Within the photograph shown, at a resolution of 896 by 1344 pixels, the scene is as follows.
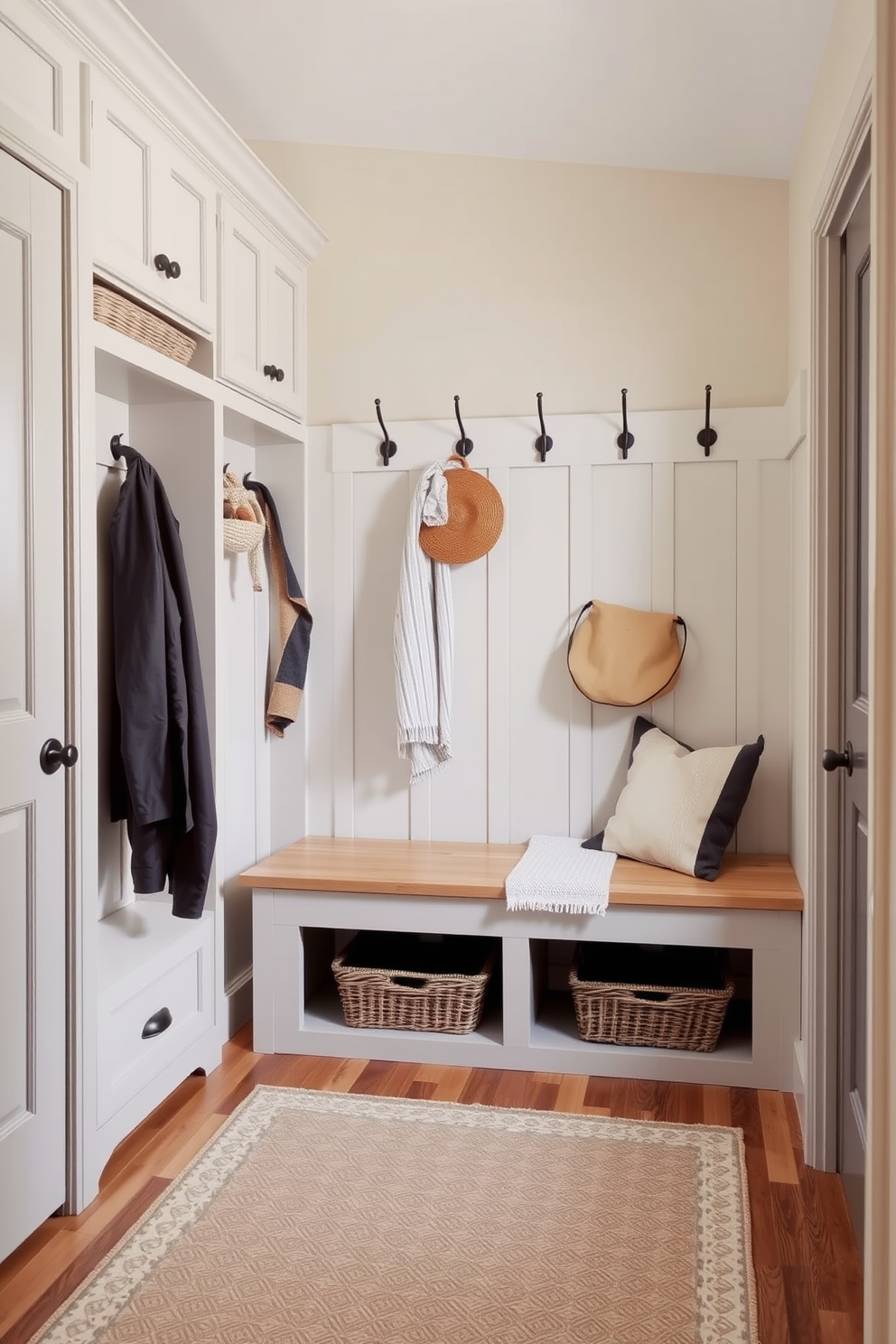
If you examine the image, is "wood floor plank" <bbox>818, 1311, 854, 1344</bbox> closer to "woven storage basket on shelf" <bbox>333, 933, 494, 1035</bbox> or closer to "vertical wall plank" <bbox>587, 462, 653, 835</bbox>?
"woven storage basket on shelf" <bbox>333, 933, 494, 1035</bbox>

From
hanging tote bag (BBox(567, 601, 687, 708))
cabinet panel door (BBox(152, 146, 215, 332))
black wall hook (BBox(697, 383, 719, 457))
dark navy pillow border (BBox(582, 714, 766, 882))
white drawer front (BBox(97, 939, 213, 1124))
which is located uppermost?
cabinet panel door (BBox(152, 146, 215, 332))

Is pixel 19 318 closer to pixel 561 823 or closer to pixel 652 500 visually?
pixel 652 500

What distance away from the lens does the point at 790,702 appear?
9.79 feet

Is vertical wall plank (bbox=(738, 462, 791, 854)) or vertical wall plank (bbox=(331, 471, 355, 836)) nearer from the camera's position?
vertical wall plank (bbox=(738, 462, 791, 854))

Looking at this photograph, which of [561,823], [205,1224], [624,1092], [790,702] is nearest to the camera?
[205,1224]

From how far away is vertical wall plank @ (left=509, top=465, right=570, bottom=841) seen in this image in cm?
319

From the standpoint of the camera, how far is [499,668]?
10.6ft

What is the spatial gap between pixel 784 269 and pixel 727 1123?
2.31m

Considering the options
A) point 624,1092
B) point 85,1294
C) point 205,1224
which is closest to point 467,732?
point 624,1092

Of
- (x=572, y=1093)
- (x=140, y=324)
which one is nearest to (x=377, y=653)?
(x=140, y=324)

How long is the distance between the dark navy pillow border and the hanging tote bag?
0.33 m

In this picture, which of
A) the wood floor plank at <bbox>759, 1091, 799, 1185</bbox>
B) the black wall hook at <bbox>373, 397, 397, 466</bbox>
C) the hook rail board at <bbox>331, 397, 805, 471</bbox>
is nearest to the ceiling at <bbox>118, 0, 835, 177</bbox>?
the hook rail board at <bbox>331, 397, 805, 471</bbox>

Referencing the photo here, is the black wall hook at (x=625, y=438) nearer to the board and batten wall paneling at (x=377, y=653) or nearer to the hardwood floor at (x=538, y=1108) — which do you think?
the board and batten wall paneling at (x=377, y=653)

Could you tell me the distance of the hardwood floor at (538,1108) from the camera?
5.93 ft
